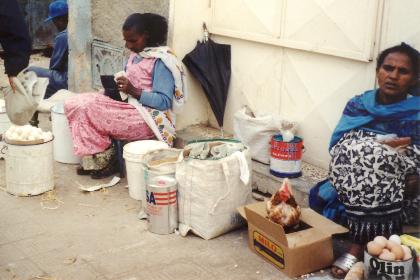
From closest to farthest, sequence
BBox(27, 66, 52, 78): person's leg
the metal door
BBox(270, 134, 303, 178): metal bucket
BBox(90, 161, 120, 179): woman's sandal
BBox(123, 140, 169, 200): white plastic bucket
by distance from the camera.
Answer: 1. BBox(270, 134, 303, 178): metal bucket
2. BBox(123, 140, 169, 200): white plastic bucket
3. BBox(90, 161, 120, 179): woman's sandal
4. BBox(27, 66, 52, 78): person's leg
5. the metal door

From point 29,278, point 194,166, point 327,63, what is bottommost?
point 29,278

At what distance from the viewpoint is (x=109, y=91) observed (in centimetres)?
550

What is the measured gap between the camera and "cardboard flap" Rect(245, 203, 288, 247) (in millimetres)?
3754

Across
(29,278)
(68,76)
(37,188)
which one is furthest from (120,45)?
(29,278)

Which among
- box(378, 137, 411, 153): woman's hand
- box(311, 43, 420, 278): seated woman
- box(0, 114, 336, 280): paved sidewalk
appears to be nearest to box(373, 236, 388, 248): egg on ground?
box(311, 43, 420, 278): seated woman

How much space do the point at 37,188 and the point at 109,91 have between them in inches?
41.4

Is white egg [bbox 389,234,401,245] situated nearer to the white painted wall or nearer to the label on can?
the label on can

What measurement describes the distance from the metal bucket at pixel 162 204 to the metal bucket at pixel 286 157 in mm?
894

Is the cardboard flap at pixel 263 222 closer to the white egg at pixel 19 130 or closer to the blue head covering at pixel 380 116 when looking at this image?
the blue head covering at pixel 380 116

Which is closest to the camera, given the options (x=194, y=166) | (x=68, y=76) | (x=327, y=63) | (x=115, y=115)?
(x=194, y=166)

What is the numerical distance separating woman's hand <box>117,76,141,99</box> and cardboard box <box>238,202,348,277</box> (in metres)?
1.69

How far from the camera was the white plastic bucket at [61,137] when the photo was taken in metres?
5.72

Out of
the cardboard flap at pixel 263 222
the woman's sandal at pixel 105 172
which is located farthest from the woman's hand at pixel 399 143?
the woman's sandal at pixel 105 172

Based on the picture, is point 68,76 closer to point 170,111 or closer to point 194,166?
point 170,111
